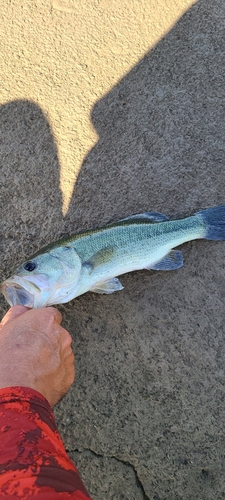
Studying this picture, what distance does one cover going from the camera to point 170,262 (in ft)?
9.52

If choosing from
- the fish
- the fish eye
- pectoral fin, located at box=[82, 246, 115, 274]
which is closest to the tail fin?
the fish

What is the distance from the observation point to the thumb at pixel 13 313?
7.70 feet

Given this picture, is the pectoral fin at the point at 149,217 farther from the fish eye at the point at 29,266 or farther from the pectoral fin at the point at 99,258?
the fish eye at the point at 29,266

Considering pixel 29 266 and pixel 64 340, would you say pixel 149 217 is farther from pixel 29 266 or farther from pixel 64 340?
pixel 64 340

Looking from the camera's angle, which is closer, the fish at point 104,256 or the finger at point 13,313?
the finger at point 13,313

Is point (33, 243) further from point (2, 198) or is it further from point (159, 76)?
point (159, 76)

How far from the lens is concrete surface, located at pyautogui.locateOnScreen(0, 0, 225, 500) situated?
2.75 meters

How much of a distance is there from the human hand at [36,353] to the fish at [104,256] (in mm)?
169

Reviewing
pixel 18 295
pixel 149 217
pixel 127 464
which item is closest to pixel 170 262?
pixel 149 217

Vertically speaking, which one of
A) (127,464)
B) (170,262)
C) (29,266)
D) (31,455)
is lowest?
(127,464)

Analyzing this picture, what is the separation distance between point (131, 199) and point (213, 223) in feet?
2.17

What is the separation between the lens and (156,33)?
Answer: 3537 millimetres

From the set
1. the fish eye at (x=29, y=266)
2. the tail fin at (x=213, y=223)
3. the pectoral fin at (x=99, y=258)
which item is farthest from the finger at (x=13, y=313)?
the tail fin at (x=213, y=223)

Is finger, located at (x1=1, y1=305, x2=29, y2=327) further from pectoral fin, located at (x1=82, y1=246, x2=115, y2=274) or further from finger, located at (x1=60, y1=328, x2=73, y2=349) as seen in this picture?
pectoral fin, located at (x1=82, y1=246, x2=115, y2=274)
